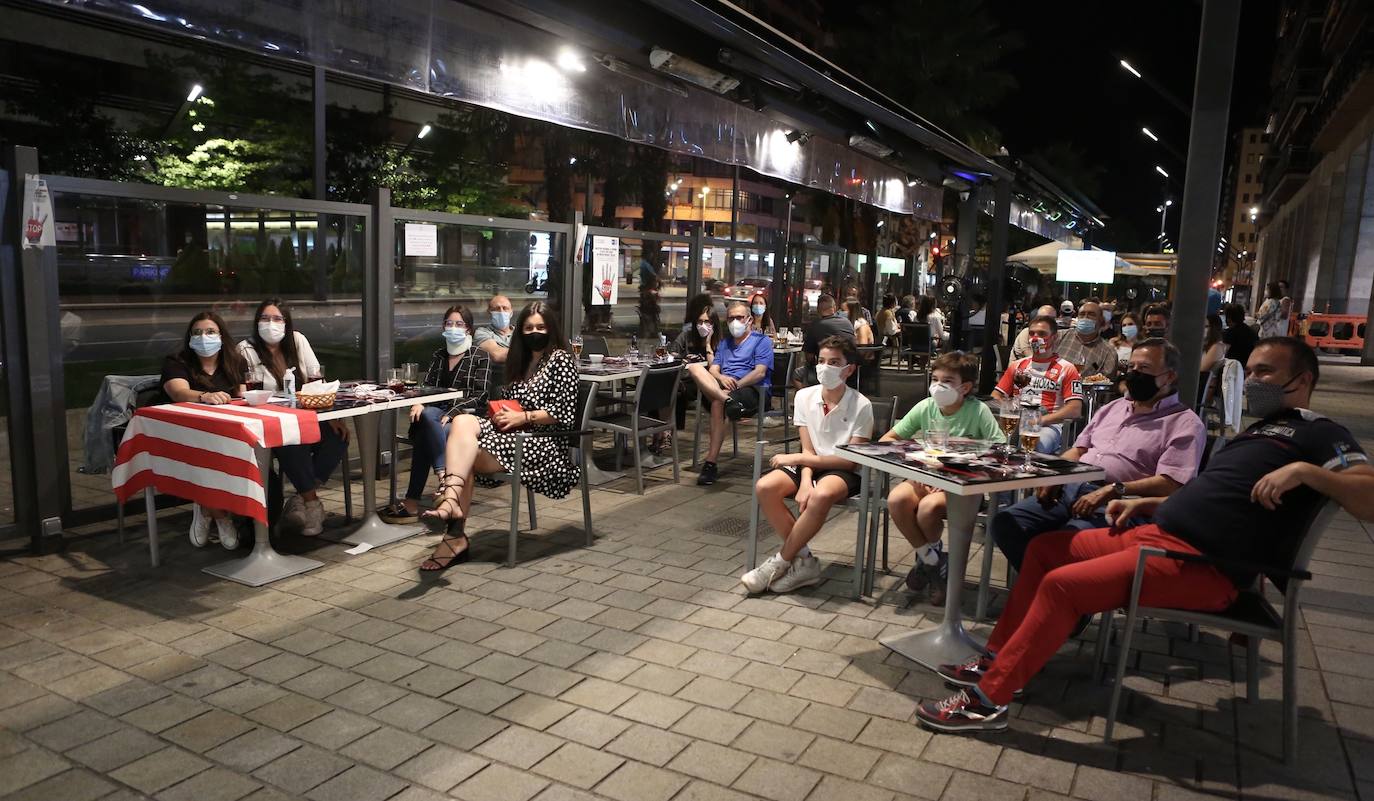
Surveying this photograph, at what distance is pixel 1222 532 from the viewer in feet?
10.6

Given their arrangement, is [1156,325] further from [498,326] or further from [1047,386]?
[498,326]

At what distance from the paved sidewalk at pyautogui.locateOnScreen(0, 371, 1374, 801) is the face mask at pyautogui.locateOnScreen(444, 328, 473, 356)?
1.66 meters

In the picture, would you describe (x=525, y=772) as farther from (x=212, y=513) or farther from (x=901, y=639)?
(x=212, y=513)

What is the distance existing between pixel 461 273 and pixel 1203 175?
5.90 m

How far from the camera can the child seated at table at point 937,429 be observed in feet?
15.0

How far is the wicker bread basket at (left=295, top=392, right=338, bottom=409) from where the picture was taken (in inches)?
194

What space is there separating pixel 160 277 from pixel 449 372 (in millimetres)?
2504

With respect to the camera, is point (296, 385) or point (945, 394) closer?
point (945, 394)

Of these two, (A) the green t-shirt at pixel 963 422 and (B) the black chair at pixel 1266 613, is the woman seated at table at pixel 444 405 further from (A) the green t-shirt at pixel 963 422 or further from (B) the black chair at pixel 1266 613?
(B) the black chair at pixel 1266 613

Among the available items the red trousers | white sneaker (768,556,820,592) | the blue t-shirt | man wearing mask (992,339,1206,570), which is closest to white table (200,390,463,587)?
white sneaker (768,556,820,592)

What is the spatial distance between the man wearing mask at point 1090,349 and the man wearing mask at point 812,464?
3910 millimetres

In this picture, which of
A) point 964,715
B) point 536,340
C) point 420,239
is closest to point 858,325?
point 420,239

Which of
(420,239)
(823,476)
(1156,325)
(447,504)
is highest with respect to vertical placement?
(420,239)

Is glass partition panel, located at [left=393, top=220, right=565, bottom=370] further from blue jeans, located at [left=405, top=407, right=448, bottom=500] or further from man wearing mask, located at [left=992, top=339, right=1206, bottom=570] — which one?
man wearing mask, located at [left=992, top=339, right=1206, bottom=570]
